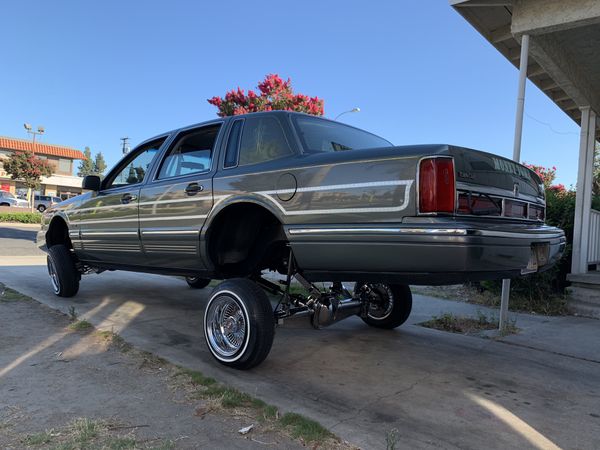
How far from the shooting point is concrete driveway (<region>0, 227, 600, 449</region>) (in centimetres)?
273

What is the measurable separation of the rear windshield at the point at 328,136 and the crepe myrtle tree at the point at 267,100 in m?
14.3

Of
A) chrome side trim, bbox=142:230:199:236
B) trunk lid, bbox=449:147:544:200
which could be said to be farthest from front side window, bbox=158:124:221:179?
trunk lid, bbox=449:147:544:200

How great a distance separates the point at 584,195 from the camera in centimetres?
703

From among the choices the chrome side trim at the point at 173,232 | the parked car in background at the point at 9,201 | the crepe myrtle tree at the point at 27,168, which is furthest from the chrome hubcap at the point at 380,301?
the parked car in background at the point at 9,201

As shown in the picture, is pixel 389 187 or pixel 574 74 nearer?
pixel 389 187

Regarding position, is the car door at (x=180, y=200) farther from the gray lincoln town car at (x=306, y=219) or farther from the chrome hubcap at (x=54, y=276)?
the chrome hubcap at (x=54, y=276)

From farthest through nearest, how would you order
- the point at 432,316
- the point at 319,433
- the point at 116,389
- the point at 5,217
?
the point at 5,217, the point at 432,316, the point at 116,389, the point at 319,433

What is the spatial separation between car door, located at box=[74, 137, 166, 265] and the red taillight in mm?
3068

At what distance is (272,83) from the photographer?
18375mm

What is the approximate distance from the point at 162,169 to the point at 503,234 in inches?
128

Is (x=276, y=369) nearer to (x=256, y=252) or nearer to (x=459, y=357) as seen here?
(x=256, y=252)

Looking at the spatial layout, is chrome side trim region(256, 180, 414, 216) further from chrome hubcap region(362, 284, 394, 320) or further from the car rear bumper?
chrome hubcap region(362, 284, 394, 320)

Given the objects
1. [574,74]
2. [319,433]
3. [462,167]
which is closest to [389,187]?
[462,167]

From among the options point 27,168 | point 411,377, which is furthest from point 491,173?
point 27,168
